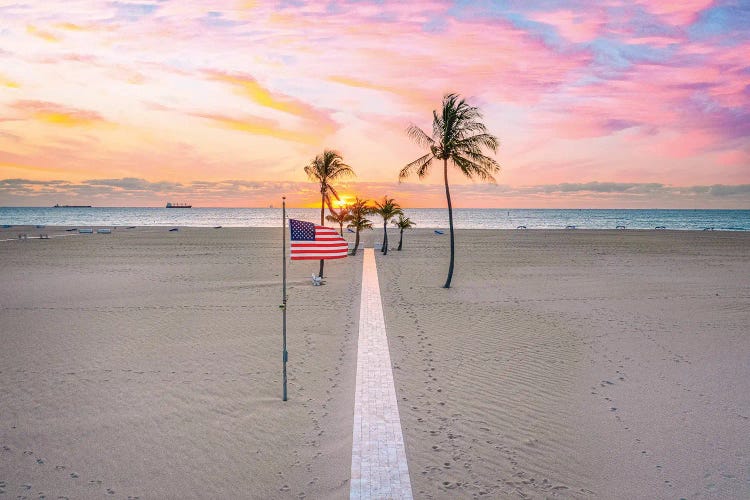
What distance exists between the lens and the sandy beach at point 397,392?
6.58m

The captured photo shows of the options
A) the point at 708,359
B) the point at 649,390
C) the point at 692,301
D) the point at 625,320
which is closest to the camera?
the point at 649,390

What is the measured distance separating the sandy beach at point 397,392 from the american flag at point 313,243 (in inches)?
105

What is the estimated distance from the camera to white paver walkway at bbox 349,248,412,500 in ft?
20.5

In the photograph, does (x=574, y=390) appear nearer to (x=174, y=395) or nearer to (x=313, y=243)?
(x=313, y=243)

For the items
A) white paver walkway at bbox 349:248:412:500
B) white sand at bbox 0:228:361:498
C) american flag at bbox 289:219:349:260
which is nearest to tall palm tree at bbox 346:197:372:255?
white sand at bbox 0:228:361:498

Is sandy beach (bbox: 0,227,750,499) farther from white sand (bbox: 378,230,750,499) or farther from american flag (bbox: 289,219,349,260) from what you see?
american flag (bbox: 289,219,349,260)

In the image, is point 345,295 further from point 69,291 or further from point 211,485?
point 211,485

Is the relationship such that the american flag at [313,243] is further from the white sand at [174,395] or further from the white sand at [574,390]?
the white sand at [574,390]

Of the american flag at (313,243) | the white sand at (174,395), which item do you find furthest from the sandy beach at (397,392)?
the american flag at (313,243)

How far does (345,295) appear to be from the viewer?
19.7 meters

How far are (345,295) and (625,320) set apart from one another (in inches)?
410

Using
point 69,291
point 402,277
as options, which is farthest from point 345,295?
point 69,291

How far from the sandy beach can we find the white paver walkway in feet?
0.61

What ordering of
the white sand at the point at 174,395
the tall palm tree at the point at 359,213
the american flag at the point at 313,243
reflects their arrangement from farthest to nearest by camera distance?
the tall palm tree at the point at 359,213, the american flag at the point at 313,243, the white sand at the point at 174,395
